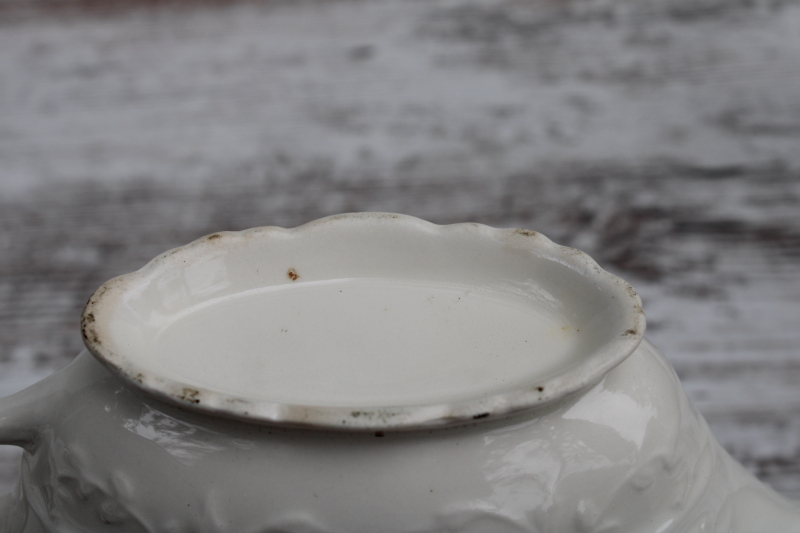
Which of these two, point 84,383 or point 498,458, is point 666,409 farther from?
point 84,383

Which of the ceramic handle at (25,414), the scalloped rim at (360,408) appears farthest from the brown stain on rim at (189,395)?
the ceramic handle at (25,414)

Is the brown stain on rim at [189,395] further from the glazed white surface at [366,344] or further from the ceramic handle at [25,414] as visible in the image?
the ceramic handle at [25,414]

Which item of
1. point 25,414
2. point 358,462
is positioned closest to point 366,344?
point 358,462

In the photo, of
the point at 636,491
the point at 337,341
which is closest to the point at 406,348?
the point at 337,341

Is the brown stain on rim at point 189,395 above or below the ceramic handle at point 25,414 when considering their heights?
above

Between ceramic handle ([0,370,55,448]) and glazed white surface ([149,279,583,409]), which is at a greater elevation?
glazed white surface ([149,279,583,409])

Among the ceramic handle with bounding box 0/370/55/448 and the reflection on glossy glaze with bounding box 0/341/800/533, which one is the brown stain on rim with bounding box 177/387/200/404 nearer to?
the reflection on glossy glaze with bounding box 0/341/800/533

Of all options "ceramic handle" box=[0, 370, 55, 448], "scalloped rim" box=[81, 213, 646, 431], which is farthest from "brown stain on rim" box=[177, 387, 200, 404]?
"ceramic handle" box=[0, 370, 55, 448]

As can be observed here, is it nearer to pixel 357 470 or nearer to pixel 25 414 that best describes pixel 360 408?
pixel 357 470
